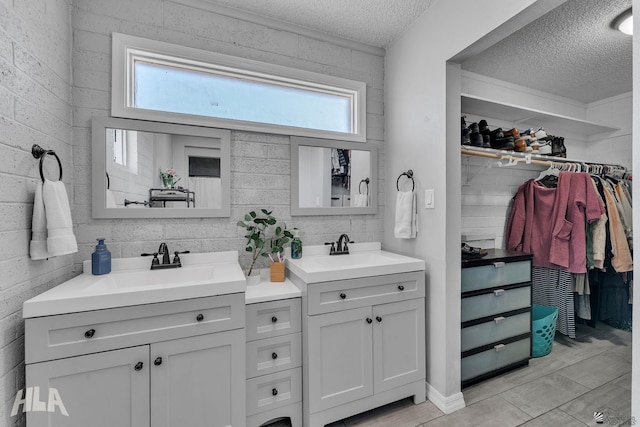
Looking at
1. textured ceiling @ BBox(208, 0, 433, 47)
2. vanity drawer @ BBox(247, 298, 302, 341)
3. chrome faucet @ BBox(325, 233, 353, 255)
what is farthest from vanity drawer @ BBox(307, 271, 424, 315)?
textured ceiling @ BBox(208, 0, 433, 47)

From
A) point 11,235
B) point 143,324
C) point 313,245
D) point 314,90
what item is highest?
point 314,90

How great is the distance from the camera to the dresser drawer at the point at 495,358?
6.56ft

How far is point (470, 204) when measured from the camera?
8.71ft

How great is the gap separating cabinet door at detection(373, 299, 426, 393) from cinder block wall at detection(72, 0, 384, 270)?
73 cm

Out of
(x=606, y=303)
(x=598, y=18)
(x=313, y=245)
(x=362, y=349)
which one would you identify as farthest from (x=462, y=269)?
(x=606, y=303)

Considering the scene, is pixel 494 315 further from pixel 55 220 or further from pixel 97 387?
pixel 55 220

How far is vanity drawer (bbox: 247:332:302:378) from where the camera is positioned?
154cm

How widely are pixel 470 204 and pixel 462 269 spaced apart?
93 centimetres

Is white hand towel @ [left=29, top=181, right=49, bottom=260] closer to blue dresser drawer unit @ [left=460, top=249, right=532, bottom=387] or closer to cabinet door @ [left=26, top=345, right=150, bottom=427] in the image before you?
cabinet door @ [left=26, top=345, right=150, bottom=427]

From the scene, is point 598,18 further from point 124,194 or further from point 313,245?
point 124,194

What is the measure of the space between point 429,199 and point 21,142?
215 centimetres

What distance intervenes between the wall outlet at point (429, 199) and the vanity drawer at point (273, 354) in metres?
1.17

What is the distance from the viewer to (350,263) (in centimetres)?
209

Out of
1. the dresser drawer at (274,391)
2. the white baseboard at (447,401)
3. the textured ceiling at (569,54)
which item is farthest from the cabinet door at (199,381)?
the textured ceiling at (569,54)
